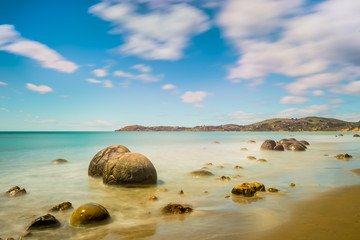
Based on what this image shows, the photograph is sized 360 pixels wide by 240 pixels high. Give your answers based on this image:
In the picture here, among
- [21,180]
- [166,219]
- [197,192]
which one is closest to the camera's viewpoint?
[166,219]

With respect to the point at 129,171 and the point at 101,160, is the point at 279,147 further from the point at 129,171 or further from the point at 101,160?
the point at 129,171

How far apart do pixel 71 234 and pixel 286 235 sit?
201 inches

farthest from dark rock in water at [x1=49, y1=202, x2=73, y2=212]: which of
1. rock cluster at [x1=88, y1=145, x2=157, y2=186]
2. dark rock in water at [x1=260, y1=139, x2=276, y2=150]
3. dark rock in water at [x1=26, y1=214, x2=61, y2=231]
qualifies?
dark rock in water at [x1=260, y1=139, x2=276, y2=150]

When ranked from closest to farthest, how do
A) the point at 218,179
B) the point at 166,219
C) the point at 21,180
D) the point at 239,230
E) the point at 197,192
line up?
the point at 239,230, the point at 166,219, the point at 197,192, the point at 218,179, the point at 21,180

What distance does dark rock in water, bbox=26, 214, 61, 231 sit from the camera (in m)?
6.01

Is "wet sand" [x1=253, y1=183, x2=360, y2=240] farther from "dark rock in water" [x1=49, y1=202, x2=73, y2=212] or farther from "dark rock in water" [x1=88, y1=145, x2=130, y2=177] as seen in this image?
"dark rock in water" [x1=88, y1=145, x2=130, y2=177]

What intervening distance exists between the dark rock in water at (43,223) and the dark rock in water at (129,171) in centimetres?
454

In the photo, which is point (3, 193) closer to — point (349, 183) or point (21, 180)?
point (21, 180)

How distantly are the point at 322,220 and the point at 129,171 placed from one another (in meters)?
7.72

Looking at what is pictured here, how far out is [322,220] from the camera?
6.06m

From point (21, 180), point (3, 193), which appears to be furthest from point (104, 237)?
point (21, 180)

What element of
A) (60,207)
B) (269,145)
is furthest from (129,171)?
(269,145)

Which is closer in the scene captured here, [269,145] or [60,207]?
[60,207]

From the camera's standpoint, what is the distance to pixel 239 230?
5574mm
